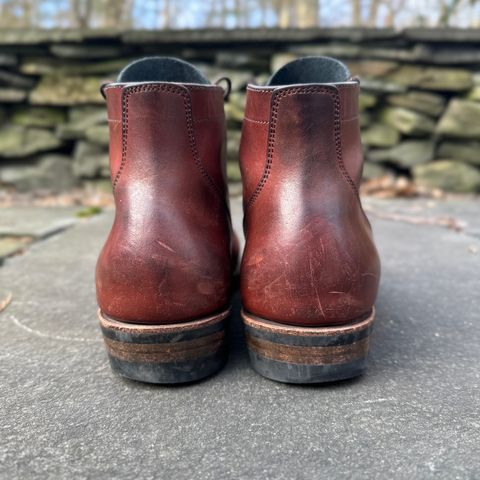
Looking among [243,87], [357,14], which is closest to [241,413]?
[243,87]

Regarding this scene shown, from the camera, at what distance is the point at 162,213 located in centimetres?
71

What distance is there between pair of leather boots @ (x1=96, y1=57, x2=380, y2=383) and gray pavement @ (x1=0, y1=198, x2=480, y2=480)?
0.05 meters


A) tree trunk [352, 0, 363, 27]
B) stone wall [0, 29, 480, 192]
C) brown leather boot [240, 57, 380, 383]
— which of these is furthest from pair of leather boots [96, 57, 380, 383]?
tree trunk [352, 0, 363, 27]

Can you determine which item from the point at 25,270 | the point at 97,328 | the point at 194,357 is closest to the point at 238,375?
the point at 194,357

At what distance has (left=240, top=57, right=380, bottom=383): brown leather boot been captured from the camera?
2.23 ft

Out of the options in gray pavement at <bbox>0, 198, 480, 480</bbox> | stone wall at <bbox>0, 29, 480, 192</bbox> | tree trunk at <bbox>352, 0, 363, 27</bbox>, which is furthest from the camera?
tree trunk at <bbox>352, 0, 363, 27</bbox>

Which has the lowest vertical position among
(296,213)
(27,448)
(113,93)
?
(27,448)

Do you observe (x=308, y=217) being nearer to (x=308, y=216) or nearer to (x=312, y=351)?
(x=308, y=216)

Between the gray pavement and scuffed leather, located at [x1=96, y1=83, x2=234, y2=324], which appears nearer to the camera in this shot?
the gray pavement

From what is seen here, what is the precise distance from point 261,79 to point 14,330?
209 centimetres

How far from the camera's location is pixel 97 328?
95 centimetres

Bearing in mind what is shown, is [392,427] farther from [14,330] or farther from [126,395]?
[14,330]

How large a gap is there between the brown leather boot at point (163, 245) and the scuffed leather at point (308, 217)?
0.07m

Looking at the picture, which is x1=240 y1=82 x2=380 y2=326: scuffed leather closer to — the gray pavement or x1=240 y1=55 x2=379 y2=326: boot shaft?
x1=240 y1=55 x2=379 y2=326: boot shaft
